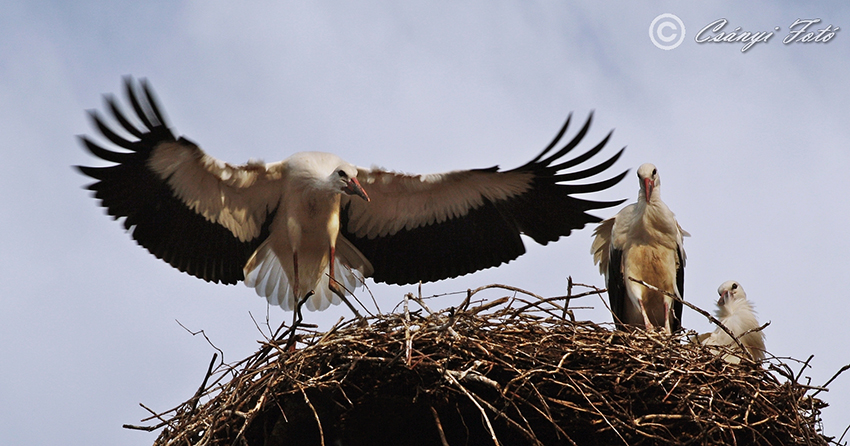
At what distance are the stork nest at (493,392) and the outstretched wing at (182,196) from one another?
204cm

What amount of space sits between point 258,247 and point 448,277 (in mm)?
1417

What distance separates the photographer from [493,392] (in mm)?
4508

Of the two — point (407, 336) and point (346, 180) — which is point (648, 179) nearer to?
point (346, 180)

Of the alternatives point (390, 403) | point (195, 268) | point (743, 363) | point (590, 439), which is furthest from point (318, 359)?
point (195, 268)

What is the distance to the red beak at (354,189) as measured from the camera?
21.4 feet

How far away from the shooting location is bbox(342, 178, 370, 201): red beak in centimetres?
652

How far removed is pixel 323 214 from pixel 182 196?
988mm

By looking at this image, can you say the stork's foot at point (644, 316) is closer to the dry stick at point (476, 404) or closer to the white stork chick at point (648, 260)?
the white stork chick at point (648, 260)

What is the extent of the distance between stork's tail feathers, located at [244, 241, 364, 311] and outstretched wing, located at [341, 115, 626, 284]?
21 centimetres

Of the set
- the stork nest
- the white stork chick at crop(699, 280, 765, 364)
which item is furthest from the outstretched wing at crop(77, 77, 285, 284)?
the white stork chick at crop(699, 280, 765, 364)

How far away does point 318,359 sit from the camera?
4.65 metres

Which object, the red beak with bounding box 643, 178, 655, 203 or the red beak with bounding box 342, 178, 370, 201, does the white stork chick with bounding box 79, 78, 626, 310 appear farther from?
the red beak with bounding box 643, 178, 655, 203

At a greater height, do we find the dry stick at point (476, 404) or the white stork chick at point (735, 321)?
the white stork chick at point (735, 321)

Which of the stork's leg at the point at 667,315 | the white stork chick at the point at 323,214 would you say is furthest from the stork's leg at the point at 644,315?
the white stork chick at the point at 323,214
